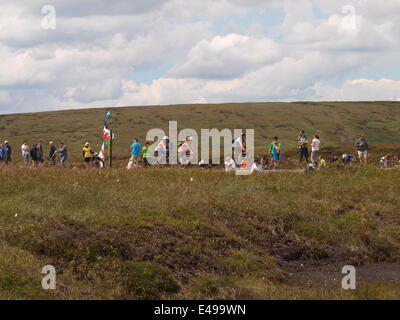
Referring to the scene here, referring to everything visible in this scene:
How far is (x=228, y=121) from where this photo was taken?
485 ft

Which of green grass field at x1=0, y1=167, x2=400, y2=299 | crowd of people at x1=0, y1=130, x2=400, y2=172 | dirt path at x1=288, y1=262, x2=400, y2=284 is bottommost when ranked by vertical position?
dirt path at x1=288, y1=262, x2=400, y2=284

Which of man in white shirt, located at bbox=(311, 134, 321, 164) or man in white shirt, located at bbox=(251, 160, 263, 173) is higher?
man in white shirt, located at bbox=(311, 134, 321, 164)

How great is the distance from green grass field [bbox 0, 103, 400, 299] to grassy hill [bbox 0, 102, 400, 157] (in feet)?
288

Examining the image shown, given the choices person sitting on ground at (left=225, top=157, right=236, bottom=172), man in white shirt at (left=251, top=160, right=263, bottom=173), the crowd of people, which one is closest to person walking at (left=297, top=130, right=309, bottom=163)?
the crowd of people

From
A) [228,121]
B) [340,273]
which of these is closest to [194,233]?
[340,273]

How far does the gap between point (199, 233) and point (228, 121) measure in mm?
128572

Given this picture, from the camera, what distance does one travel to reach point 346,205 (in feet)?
82.9

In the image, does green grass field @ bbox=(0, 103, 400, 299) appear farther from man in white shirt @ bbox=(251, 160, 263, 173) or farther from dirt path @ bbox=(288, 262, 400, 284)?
man in white shirt @ bbox=(251, 160, 263, 173)

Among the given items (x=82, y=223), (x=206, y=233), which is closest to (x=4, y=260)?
(x=82, y=223)

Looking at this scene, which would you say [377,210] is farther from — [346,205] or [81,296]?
[81,296]

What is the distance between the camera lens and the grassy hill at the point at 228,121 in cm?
13050

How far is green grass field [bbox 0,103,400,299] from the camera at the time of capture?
50.8 feet

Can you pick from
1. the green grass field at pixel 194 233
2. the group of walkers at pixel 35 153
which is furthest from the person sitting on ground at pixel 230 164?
the group of walkers at pixel 35 153

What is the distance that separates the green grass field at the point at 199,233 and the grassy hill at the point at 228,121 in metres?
87.9
